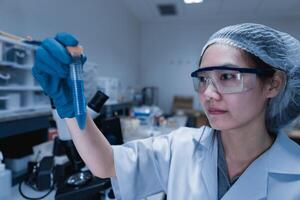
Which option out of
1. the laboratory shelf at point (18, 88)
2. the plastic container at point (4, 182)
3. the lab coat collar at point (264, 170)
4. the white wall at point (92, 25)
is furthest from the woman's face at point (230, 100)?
the white wall at point (92, 25)

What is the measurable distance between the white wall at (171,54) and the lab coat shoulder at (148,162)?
3.40 metres

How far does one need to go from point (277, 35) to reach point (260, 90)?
0.21 metres

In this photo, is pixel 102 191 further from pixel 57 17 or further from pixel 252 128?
pixel 57 17

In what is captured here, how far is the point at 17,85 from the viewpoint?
1.27m

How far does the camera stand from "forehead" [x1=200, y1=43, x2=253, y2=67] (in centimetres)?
74

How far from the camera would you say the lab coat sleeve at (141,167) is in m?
0.82

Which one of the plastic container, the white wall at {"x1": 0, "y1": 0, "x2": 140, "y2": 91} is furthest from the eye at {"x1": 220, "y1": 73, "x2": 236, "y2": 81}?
the white wall at {"x1": 0, "y1": 0, "x2": 140, "y2": 91}

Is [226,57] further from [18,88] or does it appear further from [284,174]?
[18,88]

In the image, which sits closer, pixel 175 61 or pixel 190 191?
pixel 190 191

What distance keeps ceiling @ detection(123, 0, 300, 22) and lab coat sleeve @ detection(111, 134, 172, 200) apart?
2830 mm

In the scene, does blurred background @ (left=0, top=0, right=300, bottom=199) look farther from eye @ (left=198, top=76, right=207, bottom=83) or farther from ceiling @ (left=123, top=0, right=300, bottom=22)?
eye @ (left=198, top=76, right=207, bottom=83)

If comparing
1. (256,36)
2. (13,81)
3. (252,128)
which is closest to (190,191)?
(252,128)

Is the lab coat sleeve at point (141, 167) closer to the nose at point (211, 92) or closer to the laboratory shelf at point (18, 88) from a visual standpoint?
the nose at point (211, 92)

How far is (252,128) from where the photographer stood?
2.71 feet
